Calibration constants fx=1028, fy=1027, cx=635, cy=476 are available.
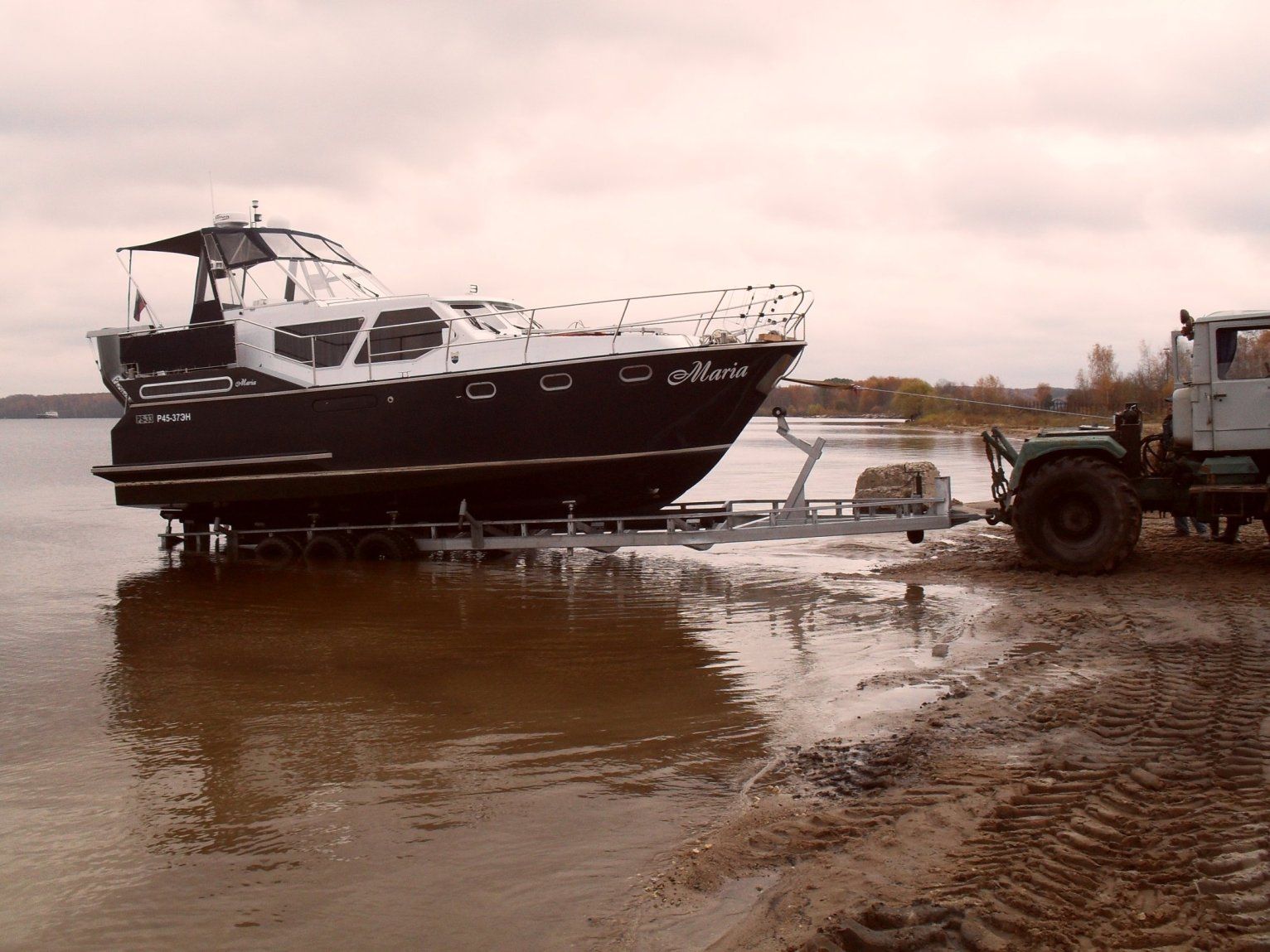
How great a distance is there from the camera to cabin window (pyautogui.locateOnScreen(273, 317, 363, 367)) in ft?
39.0

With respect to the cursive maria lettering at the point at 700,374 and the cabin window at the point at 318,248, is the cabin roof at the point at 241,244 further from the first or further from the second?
the cursive maria lettering at the point at 700,374

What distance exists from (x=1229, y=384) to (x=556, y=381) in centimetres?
625

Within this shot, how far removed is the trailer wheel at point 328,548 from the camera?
12492mm

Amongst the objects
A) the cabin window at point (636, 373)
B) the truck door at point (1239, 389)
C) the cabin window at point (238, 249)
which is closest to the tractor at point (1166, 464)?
the truck door at point (1239, 389)

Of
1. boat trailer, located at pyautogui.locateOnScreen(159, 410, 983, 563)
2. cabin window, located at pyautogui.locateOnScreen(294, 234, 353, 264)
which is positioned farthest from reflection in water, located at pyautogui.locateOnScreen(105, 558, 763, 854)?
cabin window, located at pyautogui.locateOnScreen(294, 234, 353, 264)


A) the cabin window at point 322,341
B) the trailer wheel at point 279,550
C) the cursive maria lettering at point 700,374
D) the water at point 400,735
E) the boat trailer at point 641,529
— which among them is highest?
the cabin window at point 322,341

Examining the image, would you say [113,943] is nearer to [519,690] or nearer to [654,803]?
[654,803]

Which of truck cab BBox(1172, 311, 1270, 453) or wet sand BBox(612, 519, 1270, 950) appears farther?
truck cab BBox(1172, 311, 1270, 453)

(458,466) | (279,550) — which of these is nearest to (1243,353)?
(458,466)

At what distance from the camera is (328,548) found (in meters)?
12.6

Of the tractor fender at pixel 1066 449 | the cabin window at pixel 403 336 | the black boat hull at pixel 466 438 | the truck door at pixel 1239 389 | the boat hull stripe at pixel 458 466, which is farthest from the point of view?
the cabin window at pixel 403 336

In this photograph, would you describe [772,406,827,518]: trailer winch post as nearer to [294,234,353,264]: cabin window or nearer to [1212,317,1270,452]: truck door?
[1212,317,1270,452]: truck door

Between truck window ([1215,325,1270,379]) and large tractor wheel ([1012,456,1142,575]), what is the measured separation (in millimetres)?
1204

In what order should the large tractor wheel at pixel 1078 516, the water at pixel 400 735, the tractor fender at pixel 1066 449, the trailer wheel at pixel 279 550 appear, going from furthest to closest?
the trailer wheel at pixel 279 550
the tractor fender at pixel 1066 449
the large tractor wheel at pixel 1078 516
the water at pixel 400 735
